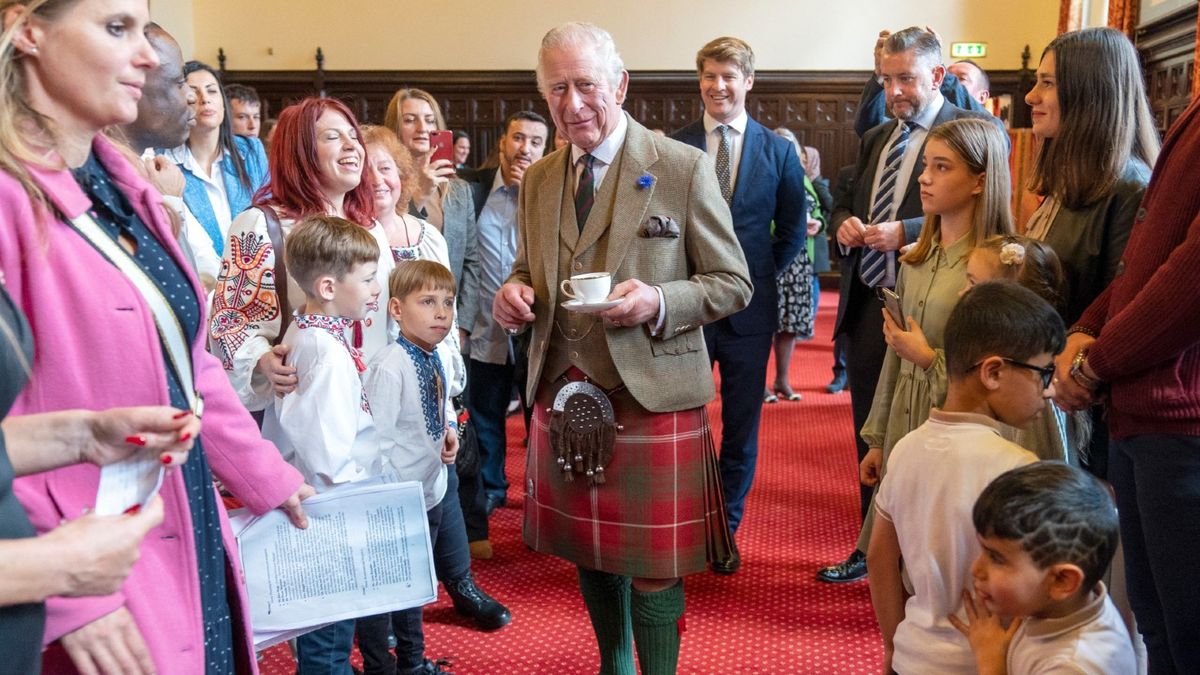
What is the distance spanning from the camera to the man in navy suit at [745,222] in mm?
3688

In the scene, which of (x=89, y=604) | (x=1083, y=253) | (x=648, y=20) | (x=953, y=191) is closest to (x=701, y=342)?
(x=953, y=191)

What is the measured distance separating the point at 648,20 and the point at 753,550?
8.84 metres

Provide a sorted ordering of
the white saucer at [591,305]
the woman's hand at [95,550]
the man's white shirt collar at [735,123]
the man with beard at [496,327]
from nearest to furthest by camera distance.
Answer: the woman's hand at [95,550], the white saucer at [591,305], the man's white shirt collar at [735,123], the man with beard at [496,327]

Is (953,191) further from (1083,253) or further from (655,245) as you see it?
(655,245)

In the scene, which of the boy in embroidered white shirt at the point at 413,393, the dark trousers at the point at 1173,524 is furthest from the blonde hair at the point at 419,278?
the dark trousers at the point at 1173,524

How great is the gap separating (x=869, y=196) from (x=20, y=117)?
8.90 feet

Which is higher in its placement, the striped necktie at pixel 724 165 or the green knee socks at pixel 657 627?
the striped necktie at pixel 724 165

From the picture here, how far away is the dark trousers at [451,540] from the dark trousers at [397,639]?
0.03 metres

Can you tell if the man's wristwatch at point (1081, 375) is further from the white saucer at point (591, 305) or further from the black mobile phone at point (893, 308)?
the white saucer at point (591, 305)

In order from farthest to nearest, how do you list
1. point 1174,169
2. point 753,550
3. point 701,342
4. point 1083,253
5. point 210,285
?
point 753,550
point 210,285
point 701,342
point 1083,253
point 1174,169

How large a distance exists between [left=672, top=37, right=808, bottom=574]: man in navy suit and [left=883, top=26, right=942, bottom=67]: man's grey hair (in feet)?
2.15

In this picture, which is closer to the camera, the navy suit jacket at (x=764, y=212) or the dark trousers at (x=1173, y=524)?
the dark trousers at (x=1173, y=524)

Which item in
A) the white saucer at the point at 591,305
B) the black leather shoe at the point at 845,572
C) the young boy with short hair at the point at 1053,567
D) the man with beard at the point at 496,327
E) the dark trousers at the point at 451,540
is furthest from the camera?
the man with beard at the point at 496,327

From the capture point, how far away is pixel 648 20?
11.5 meters
